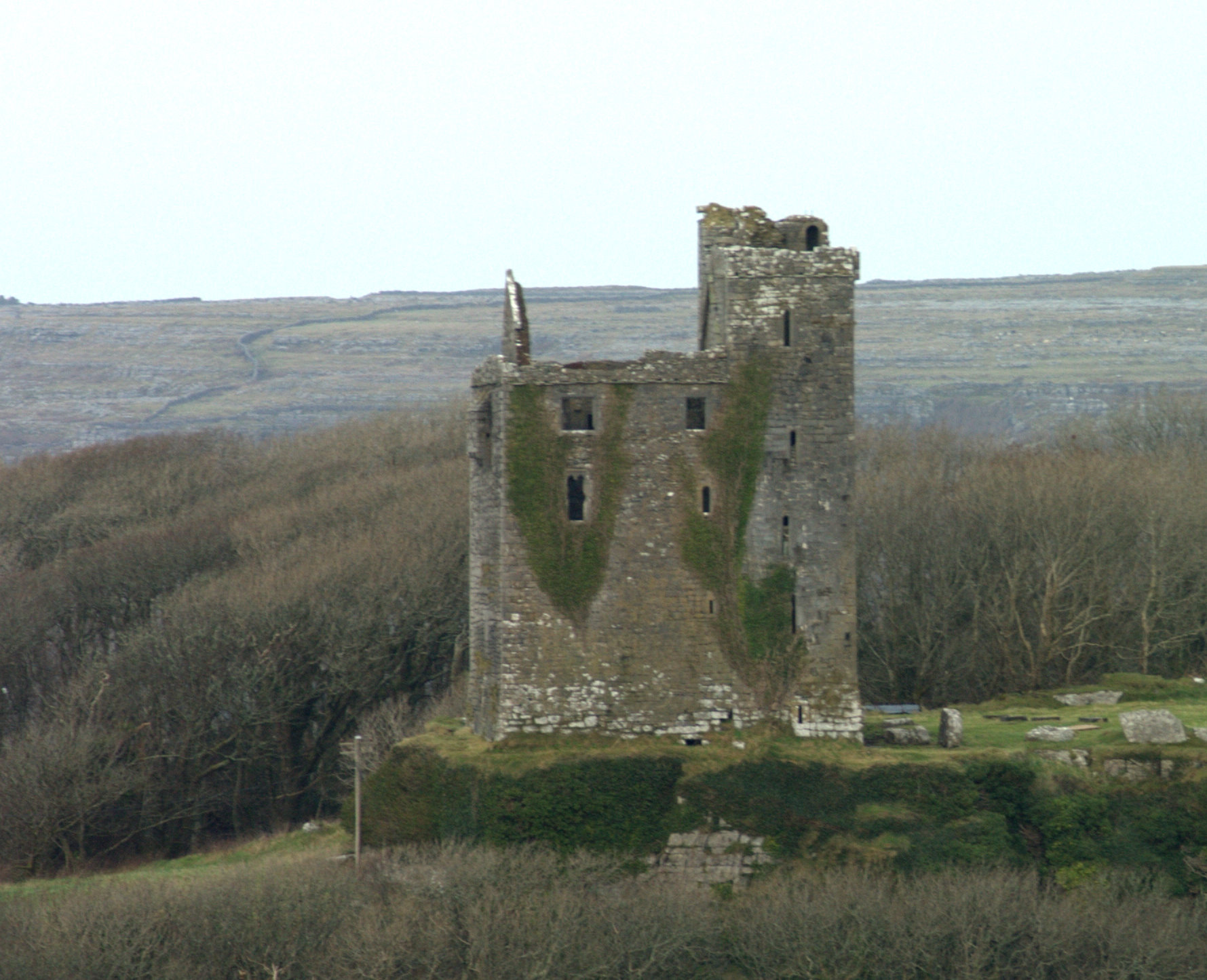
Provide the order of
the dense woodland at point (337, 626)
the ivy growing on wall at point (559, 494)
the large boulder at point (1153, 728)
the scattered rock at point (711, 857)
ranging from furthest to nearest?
the dense woodland at point (337, 626)
the ivy growing on wall at point (559, 494)
the large boulder at point (1153, 728)
the scattered rock at point (711, 857)

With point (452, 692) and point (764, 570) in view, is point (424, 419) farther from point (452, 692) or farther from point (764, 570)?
point (764, 570)

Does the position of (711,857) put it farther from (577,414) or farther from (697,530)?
(577,414)

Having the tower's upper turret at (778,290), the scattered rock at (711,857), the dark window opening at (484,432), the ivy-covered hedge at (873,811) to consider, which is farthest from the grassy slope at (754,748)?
the tower's upper turret at (778,290)

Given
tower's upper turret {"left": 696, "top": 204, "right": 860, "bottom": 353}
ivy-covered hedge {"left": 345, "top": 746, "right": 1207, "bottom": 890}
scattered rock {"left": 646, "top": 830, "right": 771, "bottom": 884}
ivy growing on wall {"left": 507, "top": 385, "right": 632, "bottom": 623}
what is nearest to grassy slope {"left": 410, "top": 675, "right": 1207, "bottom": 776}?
ivy-covered hedge {"left": 345, "top": 746, "right": 1207, "bottom": 890}

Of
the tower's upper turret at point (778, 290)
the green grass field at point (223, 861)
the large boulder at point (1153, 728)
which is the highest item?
the tower's upper turret at point (778, 290)

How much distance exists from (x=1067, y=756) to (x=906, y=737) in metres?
4.13

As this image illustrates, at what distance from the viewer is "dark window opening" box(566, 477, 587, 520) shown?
173 ft

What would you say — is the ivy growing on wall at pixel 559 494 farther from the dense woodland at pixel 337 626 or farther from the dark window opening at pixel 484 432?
the dense woodland at pixel 337 626

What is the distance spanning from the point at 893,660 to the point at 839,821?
2848 centimetres

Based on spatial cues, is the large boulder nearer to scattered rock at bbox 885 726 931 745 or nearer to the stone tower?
scattered rock at bbox 885 726 931 745

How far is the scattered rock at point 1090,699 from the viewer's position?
60875 millimetres

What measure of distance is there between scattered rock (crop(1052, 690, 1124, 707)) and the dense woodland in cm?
1249

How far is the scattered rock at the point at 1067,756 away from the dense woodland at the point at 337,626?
22.2 m

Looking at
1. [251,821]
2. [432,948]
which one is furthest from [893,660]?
[432,948]
